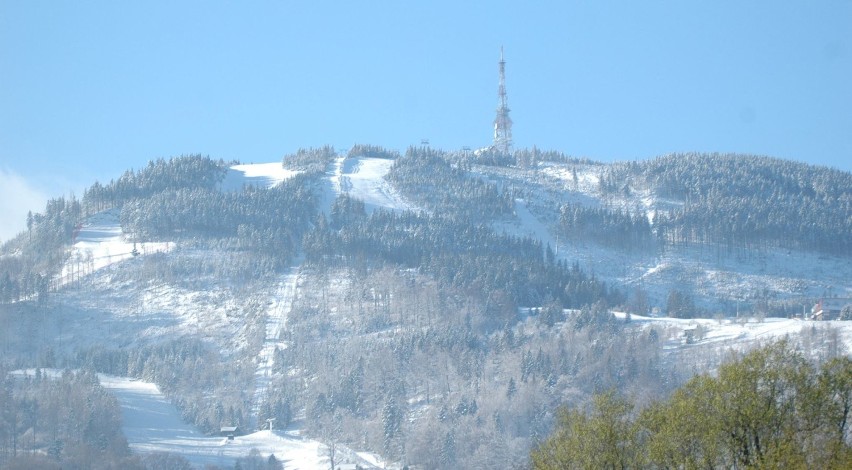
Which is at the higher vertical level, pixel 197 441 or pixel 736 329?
pixel 736 329

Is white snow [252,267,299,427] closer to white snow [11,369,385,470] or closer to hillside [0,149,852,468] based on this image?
hillside [0,149,852,468]

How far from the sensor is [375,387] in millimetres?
147250

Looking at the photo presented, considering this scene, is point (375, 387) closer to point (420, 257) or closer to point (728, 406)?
point (420, 257)

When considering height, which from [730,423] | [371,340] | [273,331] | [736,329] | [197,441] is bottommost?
[197,441]

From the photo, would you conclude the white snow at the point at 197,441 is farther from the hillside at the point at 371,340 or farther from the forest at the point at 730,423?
the forest at the point at 730,423

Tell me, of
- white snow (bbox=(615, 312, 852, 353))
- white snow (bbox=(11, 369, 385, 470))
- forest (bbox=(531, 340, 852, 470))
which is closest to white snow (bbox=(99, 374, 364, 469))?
white snow (bbox=(11, 369, 385, 470))

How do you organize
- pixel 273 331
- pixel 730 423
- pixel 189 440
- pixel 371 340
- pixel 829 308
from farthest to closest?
pixel 829 308, pixel 273 331, pixel 371 340, pixel 189 440, pixel 730 423

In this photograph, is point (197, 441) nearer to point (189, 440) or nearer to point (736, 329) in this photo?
point (189, 440)

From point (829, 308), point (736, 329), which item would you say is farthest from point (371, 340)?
point (829, 308)


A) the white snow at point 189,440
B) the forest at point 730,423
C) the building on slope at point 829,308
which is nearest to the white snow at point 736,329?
the building on slope at point 829,308

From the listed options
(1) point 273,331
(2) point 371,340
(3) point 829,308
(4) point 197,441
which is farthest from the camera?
(3) point 829,308

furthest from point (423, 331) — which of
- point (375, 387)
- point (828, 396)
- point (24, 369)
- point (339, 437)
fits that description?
point (828, 396)

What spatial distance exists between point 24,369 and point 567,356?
2361 inches

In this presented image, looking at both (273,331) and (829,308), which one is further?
(829,308)
